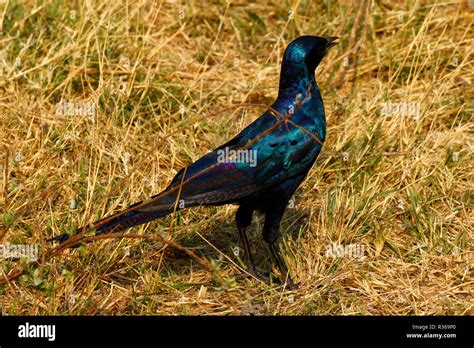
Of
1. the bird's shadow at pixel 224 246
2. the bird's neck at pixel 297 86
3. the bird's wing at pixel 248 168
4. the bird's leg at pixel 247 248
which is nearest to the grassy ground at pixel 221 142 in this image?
the bird's shadow at pixel 224 246

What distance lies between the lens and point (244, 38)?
7.67 metres

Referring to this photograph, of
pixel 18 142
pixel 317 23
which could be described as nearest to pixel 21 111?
pixel 18 142

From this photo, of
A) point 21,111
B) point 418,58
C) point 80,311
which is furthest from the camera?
point 418,58

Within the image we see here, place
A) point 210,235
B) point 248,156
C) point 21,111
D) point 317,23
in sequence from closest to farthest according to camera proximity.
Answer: point 248,156, point 210,235, point 21,111, point 317,23

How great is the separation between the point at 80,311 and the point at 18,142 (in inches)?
68.6

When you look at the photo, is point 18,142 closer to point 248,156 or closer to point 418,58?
point 248,156

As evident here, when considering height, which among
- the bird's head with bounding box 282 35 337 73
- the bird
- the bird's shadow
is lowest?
the bird's shadow

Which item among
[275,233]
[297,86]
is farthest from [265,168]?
[297,86]

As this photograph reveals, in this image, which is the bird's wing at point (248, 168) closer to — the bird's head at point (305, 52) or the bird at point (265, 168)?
the bird at point (265, 168)

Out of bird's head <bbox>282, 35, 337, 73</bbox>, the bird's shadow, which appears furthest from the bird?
the bird's shadow

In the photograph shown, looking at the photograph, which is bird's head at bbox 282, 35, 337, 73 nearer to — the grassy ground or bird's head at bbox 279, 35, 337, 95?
bird's head at bbox 279, 35, 337, 95

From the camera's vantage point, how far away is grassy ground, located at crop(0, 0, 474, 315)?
17.1 ft

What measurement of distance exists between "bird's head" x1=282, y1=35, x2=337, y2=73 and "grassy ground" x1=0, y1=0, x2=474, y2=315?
64 cm

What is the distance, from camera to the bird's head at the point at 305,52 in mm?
5414
